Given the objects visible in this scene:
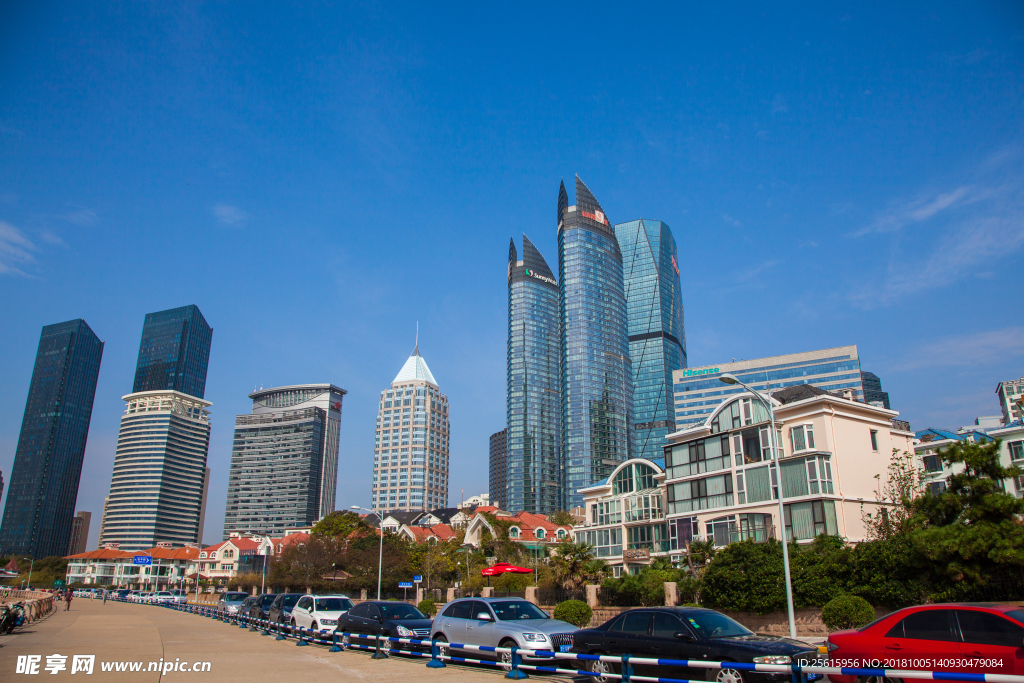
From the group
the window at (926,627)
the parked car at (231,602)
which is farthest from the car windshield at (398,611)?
the parked car at (231,602)

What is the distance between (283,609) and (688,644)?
66.5ft

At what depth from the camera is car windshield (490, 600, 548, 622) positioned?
637 inches

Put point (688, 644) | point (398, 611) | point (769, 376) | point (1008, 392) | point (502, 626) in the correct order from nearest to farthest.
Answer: point (688, 644), point (502, 626), point (398, 611), point (1008, 392), point (769, 376)

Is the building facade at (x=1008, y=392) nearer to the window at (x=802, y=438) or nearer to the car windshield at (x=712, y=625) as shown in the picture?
the window at (x=802, y=438)

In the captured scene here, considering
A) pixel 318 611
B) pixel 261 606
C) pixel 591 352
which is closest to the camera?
pixel 318 611

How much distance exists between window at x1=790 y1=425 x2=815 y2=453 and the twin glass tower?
13754 centimetres

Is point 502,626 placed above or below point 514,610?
below

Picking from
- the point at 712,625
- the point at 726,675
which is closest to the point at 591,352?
the point at 712,625

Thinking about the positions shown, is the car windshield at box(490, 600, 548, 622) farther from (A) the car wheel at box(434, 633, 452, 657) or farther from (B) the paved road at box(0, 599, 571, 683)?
(A) the car wheel at box(434, 633, 452, 657)

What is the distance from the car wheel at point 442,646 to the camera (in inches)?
642

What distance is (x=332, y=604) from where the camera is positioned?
24.2 m

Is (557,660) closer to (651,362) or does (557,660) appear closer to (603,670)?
(603,670)

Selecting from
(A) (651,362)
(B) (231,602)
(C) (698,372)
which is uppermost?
(A) (651,362)

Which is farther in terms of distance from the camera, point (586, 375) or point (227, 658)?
point (586, 375)
